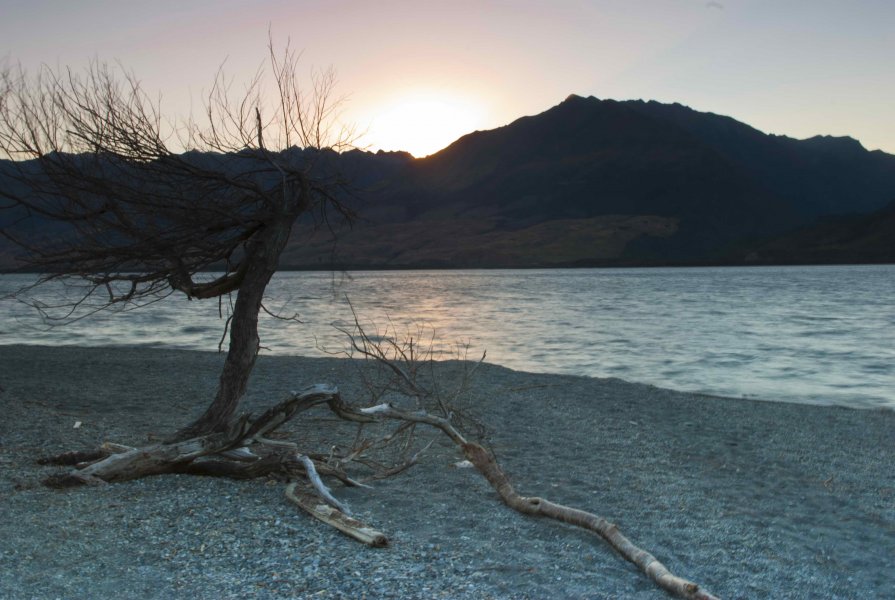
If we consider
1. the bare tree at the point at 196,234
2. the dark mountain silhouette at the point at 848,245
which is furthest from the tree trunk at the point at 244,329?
the dark mountain silhouette at the point at 848,245

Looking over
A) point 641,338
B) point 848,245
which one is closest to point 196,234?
point 641,338

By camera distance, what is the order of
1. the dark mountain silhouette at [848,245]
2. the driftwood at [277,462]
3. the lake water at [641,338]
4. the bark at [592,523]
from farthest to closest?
the dark mountain silhouette at [848,245] → the lake water at [641,338] → the driftwood at [277,462] → the bark at [592,523]

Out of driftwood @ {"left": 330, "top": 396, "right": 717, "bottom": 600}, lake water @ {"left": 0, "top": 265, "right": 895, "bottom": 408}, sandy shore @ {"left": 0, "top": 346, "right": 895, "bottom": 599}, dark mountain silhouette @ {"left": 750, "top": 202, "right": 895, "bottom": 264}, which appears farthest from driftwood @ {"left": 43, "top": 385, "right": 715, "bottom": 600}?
dark mountain silhouette @ {"left": 750, "top": 202, "right": 895, "bottom": 264}

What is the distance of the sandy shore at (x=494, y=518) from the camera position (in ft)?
16.9

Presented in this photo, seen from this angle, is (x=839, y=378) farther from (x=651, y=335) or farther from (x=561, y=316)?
(x=561, y=316)

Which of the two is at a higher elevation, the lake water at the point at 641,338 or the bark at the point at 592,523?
the bark at the point at 592,523

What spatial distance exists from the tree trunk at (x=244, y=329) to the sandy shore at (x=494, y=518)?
0.78 metres

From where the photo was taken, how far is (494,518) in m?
6.63

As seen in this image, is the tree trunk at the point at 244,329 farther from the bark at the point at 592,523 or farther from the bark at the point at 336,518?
the bark at the point at 592,523

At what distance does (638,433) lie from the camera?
11281 mm

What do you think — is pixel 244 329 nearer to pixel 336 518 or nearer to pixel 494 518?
pixel 336 518

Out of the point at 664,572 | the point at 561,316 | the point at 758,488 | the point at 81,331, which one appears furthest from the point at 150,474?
the point at 561,316

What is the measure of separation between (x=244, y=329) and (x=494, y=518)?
3.12m

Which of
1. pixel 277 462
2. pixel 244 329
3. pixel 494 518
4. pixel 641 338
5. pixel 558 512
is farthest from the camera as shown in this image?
pixel 641 338
